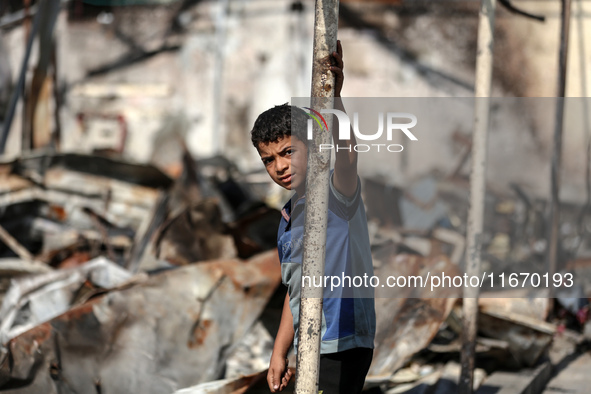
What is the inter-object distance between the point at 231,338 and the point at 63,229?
350cm

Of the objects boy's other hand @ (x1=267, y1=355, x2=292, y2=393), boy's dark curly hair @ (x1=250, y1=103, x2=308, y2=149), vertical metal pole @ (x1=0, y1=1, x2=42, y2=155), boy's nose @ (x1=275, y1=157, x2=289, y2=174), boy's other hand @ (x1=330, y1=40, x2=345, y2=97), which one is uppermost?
vertical metal pole @ (x1=0, y1=1, x2=42, y2=155)

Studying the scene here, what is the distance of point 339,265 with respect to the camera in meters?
1.84

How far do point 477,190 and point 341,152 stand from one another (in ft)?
4.61

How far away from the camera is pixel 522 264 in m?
6.59

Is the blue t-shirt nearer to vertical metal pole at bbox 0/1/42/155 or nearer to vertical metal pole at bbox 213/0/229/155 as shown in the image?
vertical metal pole at bbox 0/1/42/155

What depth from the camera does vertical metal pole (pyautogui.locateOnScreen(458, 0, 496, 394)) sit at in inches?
114

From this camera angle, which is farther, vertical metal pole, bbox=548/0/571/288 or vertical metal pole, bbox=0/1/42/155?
vertical metal pole, bbox=0/1/42/155

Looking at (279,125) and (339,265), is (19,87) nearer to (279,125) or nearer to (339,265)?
(279,125)

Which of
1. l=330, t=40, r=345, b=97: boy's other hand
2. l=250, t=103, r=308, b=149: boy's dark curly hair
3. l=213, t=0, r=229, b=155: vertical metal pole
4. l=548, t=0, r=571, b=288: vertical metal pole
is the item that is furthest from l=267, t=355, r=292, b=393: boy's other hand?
l=213, t=0, r=229, b=155: vertical metal pole

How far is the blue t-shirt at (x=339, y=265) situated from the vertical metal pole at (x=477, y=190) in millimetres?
1149

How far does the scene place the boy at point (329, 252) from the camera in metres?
1.79

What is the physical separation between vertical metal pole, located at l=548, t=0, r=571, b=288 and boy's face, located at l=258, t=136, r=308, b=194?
10.1 ft

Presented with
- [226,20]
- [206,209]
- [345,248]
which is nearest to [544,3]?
[226,20]

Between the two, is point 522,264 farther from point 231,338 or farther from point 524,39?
point 231,338
